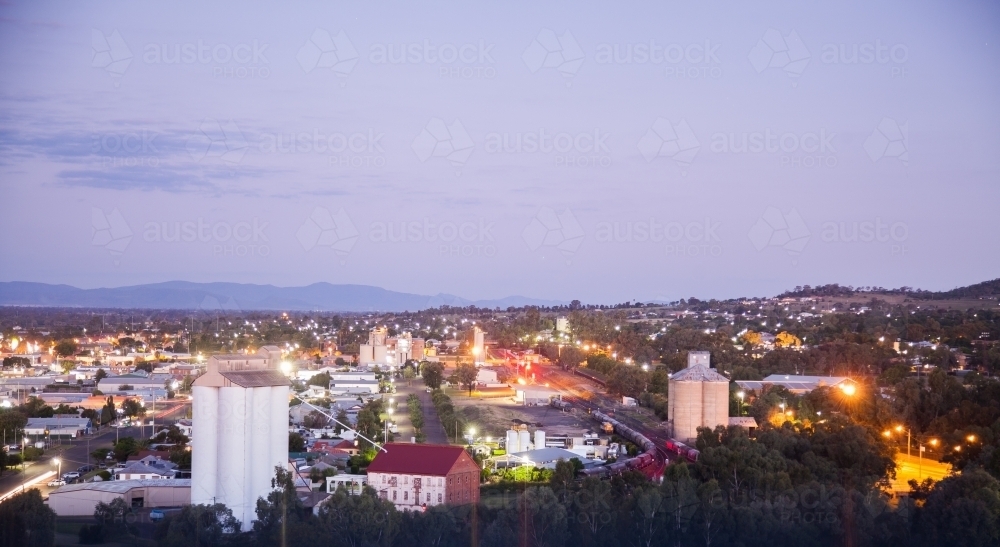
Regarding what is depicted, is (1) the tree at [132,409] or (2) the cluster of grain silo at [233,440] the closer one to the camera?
(2) the cluster of grain silo at [233,440]

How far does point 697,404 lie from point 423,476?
9.78 metres

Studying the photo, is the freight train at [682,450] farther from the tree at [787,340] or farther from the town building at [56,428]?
the tree at [787,340]

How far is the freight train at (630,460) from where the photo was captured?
671 inches

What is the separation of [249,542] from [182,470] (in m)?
4.84

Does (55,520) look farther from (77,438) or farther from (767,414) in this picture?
(767,414)

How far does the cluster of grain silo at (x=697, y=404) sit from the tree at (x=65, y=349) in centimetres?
3293

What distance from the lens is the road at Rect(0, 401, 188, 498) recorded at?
1667cm

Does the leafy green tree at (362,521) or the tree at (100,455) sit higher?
the leafy green tree at (362,521)

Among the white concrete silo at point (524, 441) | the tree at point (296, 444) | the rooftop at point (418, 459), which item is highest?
the rooftop at point (418, 459)

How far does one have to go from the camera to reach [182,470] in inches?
657

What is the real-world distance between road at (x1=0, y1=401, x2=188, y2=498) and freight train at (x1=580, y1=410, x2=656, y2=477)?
27.0 ft

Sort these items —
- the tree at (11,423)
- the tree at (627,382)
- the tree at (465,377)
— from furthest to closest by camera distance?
the tree at (465,377), the tree at (627,382), the tree at (11,423)

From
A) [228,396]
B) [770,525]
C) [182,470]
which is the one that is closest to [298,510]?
[228,396]

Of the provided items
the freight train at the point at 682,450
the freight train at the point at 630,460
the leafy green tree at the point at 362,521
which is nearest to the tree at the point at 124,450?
the leafy green tree at the point at 362,521
